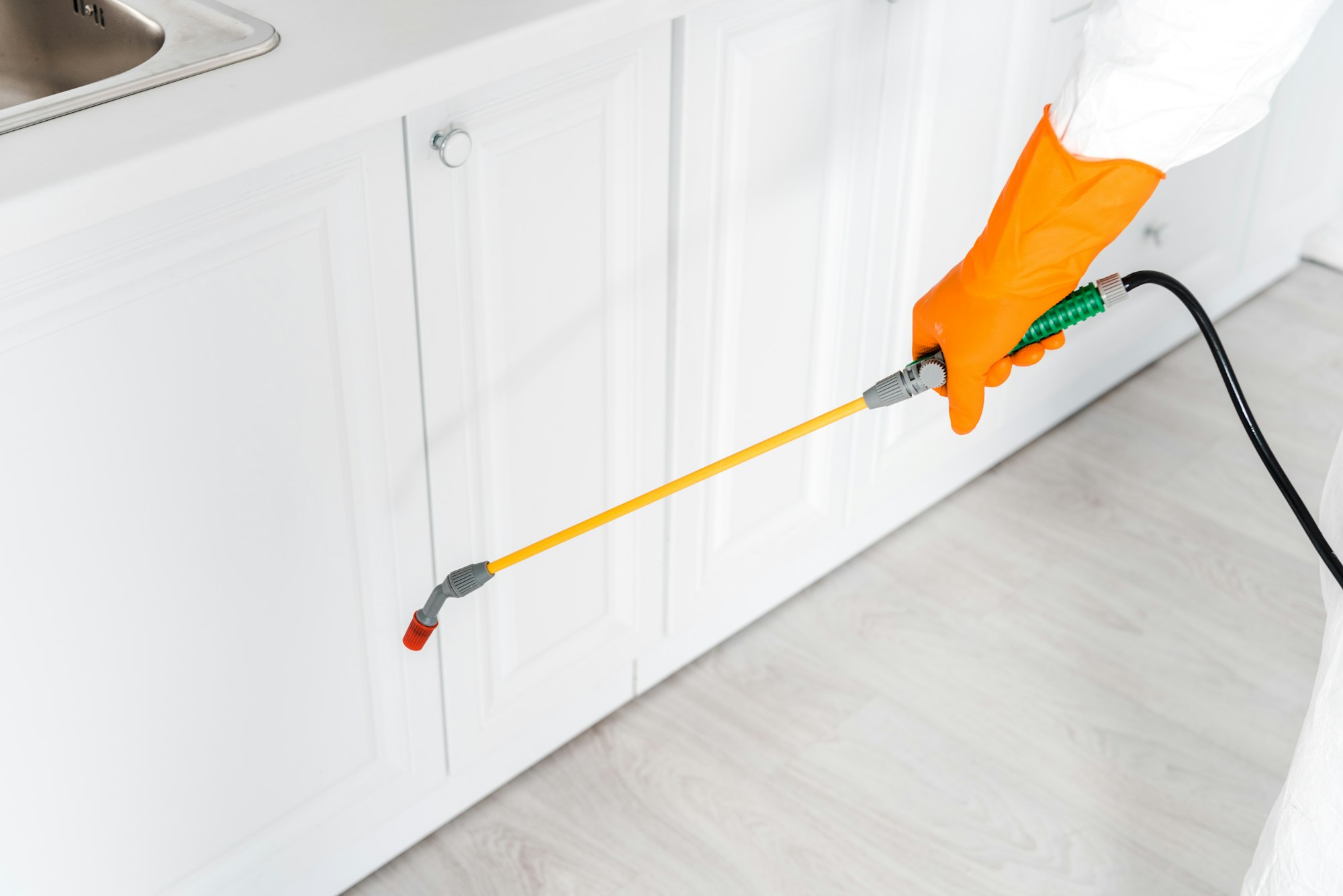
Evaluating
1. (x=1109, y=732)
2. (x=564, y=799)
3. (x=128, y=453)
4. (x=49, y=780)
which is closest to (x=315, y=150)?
(x=128, y=453)

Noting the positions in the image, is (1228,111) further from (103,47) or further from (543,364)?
(103,47)

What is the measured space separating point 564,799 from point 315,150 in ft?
2.72

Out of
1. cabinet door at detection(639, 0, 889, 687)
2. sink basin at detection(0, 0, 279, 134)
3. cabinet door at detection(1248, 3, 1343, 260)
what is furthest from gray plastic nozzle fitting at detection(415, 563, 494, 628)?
cabinet door at detection(1248, 3, 1343, 260)

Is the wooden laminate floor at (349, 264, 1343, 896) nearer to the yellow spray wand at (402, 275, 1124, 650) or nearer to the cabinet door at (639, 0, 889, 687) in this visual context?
the cabinet door at (639, 0, 889, 687)

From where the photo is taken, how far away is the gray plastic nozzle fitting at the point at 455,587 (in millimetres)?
1196

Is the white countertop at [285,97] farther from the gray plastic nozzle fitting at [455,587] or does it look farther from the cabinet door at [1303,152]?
the cabinet door at [1303,152]

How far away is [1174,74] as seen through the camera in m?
0.90

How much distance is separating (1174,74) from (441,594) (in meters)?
0.74

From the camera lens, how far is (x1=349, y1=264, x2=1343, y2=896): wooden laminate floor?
146cm

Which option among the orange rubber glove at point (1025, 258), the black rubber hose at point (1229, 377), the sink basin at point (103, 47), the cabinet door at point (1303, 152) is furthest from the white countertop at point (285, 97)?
the cabinet door at point (1303, 152)

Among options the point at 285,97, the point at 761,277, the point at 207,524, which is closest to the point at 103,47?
the point at 285,97

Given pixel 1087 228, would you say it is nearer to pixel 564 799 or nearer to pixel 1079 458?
pixel 564 799

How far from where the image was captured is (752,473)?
161 centimetres

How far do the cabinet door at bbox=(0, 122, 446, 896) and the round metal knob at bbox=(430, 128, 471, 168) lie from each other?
0.04 meters
